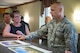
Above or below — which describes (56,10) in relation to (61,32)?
above

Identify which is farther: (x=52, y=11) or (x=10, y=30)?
(x=10, y=30)

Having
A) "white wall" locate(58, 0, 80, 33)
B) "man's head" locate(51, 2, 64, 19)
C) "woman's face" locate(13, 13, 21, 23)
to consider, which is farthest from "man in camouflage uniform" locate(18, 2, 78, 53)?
"white wall" locate(58, 0, 80, 33)

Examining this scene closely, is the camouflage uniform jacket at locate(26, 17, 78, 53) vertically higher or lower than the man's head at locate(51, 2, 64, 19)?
lower

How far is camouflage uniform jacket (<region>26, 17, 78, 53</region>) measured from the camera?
4.80 feet

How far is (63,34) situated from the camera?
1592mm

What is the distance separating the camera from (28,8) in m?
9.24

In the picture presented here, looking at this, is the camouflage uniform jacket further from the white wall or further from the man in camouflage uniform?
the white wall

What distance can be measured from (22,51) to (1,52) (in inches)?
12.0

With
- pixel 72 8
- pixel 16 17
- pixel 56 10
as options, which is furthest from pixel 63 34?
pixel 72 8

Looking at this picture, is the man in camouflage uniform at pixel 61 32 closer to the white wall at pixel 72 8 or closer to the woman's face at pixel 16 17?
the woman's face at pixel 16 17

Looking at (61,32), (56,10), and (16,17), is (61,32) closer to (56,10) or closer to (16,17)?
(56,10)

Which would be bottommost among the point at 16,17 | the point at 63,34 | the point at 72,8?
the point at 63,34

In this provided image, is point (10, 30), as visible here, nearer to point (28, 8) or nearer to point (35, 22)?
point (35, 22)

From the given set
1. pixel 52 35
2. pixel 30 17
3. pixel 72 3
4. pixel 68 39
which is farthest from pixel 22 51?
pixel 30 17
